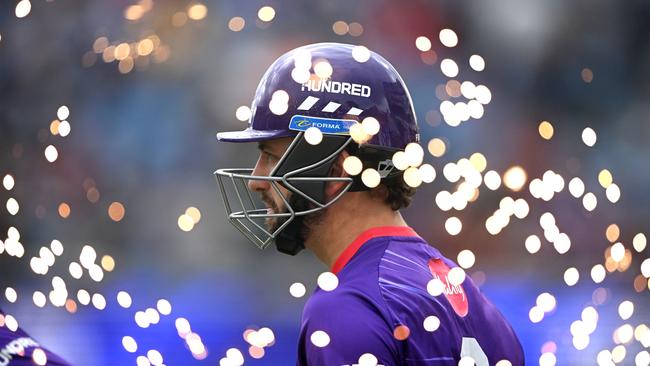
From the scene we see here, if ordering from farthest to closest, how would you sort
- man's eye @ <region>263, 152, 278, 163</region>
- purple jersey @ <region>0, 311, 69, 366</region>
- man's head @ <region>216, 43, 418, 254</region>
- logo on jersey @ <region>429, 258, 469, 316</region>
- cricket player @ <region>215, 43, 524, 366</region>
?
→ man's eye @ <region>263, 152, 278, 163</region> < man's head @ <region>216, 43, 418, 254</region> < logo on jersey @ <region>429, 258, 469, 316</region> < cricket player @ <region>215, 43, 524, 366</region> < purple jersey @ <region>0, 311, 69, 366</region>

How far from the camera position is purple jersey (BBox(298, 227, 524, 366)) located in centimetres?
226

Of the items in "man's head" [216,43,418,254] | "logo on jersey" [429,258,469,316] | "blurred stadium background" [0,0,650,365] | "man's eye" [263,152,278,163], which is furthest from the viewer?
"blurred stadium background" [0,0,650,365]

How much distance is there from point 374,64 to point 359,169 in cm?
33

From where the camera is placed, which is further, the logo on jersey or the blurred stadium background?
the blurred stadium background

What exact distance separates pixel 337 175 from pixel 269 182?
20cm

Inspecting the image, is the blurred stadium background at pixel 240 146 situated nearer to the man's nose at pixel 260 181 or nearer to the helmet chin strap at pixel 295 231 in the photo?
the helmet chin strap at pixel 295 231

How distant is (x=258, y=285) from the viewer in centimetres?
920

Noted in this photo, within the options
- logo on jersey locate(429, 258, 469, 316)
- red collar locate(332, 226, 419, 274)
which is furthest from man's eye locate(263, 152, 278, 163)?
logo on jersey locate(429, 258, 469, 316)

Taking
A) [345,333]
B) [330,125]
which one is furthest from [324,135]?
[345,333]

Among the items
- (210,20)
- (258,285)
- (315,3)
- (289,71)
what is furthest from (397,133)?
(210,20)

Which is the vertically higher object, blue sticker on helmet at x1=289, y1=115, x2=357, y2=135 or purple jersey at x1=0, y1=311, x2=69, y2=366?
blue sticker on helmet at x1=289, y1=115, x2=357, y2=135

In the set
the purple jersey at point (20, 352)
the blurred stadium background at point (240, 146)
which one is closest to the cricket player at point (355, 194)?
the purple jersey at point (20, 352)

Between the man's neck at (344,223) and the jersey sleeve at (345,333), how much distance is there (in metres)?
0.42

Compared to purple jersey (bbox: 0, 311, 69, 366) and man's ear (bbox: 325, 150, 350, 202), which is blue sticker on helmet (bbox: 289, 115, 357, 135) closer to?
man's ear (bbox: 325, 150, 350, 202)
